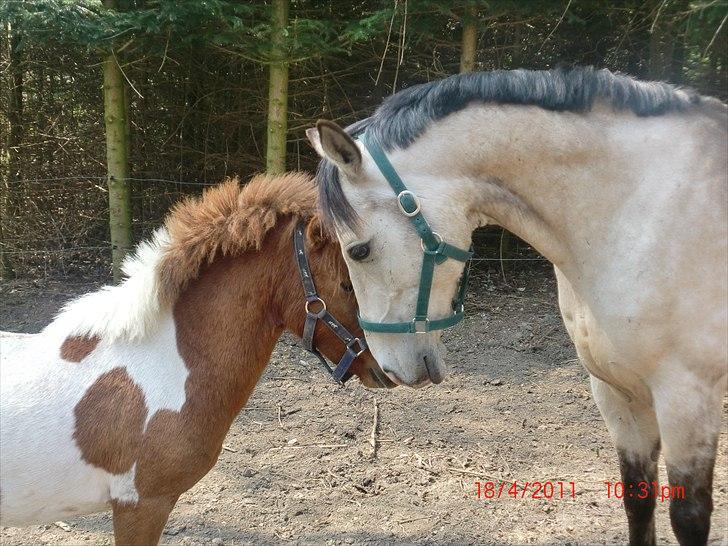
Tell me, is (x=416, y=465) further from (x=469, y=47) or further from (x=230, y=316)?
(x=469, y=47)

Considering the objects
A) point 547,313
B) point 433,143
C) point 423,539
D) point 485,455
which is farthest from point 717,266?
point 547,313

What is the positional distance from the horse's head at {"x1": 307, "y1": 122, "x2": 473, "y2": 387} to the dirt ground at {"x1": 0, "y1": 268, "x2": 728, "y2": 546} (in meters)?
1.51

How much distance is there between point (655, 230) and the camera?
1.89m

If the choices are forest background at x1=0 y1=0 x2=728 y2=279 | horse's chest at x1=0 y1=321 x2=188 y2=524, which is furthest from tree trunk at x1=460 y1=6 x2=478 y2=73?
horse's chest at x1=0 y1=321 x2=188 y2=524

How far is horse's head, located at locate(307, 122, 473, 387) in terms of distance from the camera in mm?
1801

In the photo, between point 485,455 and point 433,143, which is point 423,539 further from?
point 433,143

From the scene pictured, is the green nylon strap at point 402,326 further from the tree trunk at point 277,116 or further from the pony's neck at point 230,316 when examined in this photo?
the tree trunk at point 277,116

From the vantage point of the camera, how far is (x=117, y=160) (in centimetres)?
600

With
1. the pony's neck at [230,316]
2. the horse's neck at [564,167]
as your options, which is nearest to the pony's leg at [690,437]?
the horse's neck at [564,167]

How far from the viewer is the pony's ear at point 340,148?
1713 millimetres

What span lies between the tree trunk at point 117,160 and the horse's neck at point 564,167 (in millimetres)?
4772

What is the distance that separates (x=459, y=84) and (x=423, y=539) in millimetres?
2132
